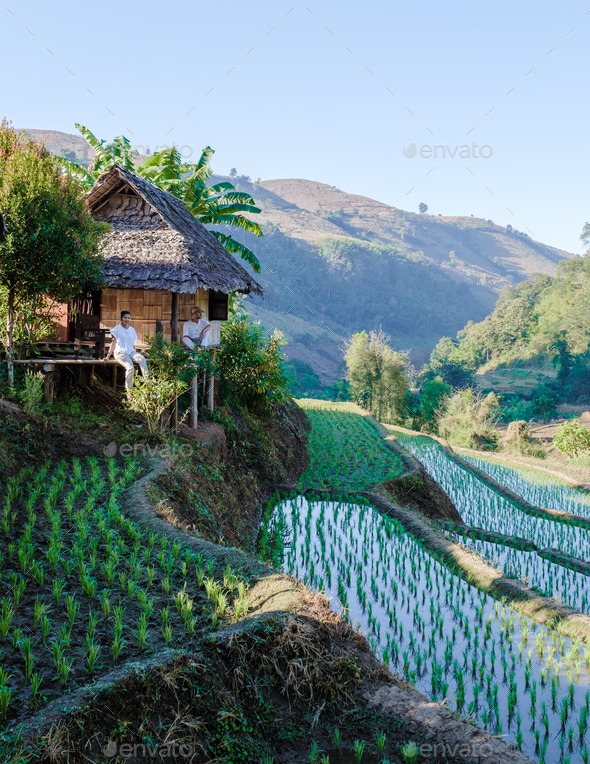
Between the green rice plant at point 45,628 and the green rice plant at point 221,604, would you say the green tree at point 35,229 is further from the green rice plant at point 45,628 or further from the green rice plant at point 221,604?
the green rice plant at point 221,604

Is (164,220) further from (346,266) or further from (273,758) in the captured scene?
(346,266)

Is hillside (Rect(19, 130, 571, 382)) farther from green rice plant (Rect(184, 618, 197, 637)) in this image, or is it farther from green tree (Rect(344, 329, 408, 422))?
green rice plant (Rect(184, 618, 197, 637))

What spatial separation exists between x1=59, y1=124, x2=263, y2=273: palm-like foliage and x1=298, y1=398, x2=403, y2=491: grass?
5.56 meters

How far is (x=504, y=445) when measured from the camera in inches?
1030

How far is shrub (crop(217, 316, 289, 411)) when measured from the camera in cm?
1177

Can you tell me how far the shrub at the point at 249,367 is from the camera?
11.8 m

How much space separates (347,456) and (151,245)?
7616mm

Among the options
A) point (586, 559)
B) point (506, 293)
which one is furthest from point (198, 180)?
point (506, 293)

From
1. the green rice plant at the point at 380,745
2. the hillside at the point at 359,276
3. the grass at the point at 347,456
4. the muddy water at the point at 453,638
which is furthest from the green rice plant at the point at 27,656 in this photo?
the hillside at the point at 359,276

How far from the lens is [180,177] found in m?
15.9

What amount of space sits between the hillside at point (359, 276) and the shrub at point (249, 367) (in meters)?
67.8

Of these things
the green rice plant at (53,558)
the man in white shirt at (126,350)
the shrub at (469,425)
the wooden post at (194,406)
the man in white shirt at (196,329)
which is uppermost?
the man in white shirt at (196,329)

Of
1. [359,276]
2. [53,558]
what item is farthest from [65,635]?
[359,276]

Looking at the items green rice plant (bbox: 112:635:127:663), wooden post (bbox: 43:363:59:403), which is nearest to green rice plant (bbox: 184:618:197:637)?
green rice plant (bbox: 112:635:127:663)
